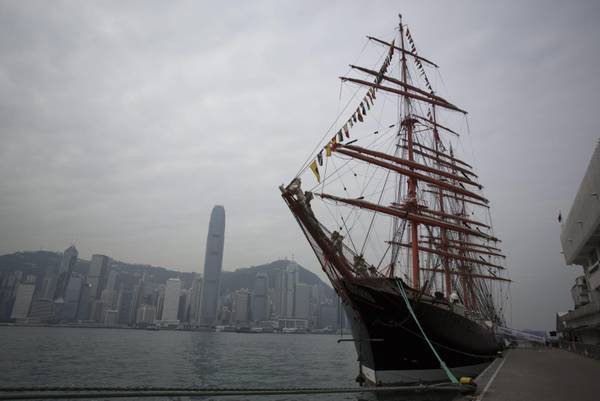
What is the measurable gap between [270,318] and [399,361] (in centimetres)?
19238

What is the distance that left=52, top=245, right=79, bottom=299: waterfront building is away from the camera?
16975 centimetres

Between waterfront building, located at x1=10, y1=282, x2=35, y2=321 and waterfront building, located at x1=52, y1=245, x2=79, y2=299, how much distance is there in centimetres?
1563

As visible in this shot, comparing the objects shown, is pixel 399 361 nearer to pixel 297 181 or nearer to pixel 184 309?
pixel 297 181

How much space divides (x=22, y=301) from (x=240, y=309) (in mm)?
95113

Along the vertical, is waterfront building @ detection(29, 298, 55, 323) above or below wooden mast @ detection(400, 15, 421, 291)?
below

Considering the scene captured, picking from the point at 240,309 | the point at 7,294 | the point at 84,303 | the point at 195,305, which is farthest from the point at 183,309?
the point at 7,294

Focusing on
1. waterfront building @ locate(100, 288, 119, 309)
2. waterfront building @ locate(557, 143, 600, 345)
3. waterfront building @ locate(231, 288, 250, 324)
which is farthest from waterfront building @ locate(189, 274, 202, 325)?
Result: waterfront building @ locate(557, 143, 600, 345)

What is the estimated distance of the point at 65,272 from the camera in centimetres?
17625

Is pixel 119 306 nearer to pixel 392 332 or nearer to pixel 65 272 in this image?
pixel 65 272

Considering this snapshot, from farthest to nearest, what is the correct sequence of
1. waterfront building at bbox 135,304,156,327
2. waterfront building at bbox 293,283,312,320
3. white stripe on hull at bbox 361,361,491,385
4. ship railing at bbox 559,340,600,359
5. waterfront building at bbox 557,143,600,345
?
waterfront building at bbox 293,283,312,320 < waterfront building at bbox 135,304,156,327 < waterfront building at bbox 557,143,600,345 < ship railing at bbox 559,340,600,359 < white stripe on hull at bbox 361,361,491,385

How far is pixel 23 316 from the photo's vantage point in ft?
487

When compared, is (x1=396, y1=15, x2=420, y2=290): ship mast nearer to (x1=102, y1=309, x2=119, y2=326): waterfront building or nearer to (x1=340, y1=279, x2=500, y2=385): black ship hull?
(x1=340, y1=279, x2=500, y2=385): black ship hull

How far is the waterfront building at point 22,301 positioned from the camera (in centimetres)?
14900

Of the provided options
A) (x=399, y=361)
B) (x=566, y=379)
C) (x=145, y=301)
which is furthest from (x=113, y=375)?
(x=145, y=301)
